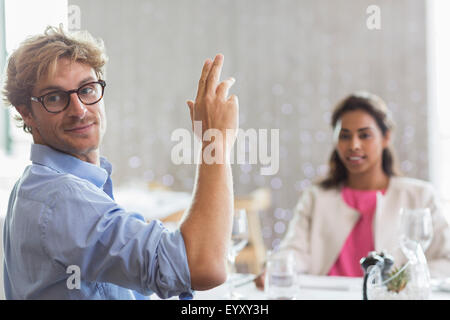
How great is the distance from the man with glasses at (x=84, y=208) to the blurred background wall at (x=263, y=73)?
113 inches

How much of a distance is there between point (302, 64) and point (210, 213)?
325 cm

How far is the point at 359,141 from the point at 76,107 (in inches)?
50.5

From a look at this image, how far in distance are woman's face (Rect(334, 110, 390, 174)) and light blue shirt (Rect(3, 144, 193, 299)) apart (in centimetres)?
124

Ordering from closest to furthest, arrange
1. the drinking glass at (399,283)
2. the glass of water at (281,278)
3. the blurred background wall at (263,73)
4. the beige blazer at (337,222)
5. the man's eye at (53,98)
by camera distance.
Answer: the man's eye at (53,98) < the drinking glass at (399,283) < the glass of water at (281,278) < the beige blazer at (337,222) < the blurred background wall at (263,73)

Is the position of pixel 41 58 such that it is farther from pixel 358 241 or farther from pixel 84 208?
pixel 358 241

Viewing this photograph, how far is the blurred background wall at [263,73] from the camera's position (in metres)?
3.64

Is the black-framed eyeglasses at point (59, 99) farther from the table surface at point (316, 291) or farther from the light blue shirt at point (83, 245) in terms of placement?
the table surface at point (316, 291)

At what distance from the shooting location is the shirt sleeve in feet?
2.26

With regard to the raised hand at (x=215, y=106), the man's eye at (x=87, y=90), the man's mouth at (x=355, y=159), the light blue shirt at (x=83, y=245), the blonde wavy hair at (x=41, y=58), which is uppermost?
the blonde wavy hair at (x=41, y=58)

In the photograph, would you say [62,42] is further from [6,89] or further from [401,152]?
[401,152]

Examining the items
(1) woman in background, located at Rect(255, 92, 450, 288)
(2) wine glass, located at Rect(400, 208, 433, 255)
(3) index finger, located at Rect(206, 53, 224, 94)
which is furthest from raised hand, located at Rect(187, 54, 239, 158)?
(1) woman in background, located at Rect(255, 92, 450, 288)

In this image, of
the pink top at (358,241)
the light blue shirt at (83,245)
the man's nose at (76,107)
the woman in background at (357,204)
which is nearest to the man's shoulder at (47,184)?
the light blue shirt at (83,245)

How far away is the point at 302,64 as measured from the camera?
12.4 ft
